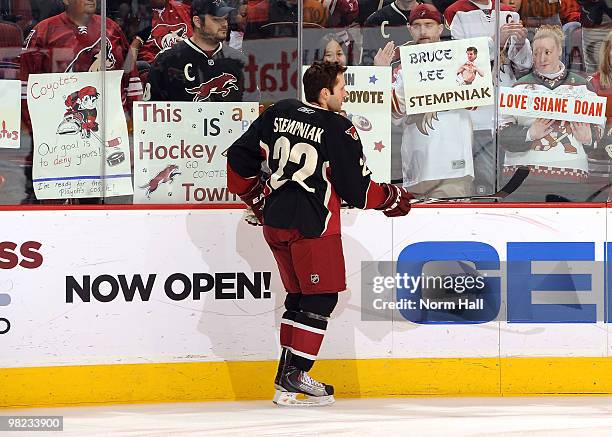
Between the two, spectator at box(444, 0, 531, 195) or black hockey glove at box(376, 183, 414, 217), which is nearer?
black hockey glove at box(376, 183, 414, 217)

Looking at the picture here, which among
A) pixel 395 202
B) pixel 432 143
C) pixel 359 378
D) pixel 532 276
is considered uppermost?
pixel 432 143

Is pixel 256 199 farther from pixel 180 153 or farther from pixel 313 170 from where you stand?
pixel 180 153

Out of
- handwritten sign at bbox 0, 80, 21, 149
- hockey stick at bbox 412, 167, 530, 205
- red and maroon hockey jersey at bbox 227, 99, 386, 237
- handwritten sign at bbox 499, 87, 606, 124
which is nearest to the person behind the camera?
red and maroon hockey jersey at bbox 227, 99, 386, 237

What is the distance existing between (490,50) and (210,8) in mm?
1263

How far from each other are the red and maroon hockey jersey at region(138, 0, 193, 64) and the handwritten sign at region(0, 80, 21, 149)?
552 mm

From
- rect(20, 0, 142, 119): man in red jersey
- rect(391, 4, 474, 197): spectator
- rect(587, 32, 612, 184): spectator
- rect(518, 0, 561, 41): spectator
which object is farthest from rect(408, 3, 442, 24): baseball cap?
rect(20, 0, 142, 119): man in red jersey

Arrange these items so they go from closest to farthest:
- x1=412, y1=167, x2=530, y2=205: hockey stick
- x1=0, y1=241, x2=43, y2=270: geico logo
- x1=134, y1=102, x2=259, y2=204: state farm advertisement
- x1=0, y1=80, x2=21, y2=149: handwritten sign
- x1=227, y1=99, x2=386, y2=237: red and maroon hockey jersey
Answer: x1=227, y1=99, x2=386, y2=237: red and maroon hockey jersey, x1=0, y1=241, x2=43, y2=270: geico logo, x1=0, y1=80, x2=21, y2=149: handwritten sign, x1=134, y1=102, x2=259, y2=204: state farm advertisement, x1=412, y1=167, x2=530, y2=205: hockey stick

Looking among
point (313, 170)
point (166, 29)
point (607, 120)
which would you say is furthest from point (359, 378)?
point (166, 29)

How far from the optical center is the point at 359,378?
17.7ft

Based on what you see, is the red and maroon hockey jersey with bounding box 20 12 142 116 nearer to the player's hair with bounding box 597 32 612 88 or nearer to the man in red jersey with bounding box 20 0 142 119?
the man in red jersey with bounding box 20 0 142 119

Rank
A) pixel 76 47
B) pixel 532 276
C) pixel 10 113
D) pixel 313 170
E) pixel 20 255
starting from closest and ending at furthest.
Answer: pixel 313 170, pixel 20 255, pixel 10 113, pixel 76 47, pixel 532 276

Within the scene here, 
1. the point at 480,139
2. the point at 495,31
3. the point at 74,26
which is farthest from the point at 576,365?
the point at 74,26

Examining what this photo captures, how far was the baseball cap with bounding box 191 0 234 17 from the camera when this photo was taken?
18.0ft

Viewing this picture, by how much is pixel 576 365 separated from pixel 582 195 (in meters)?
0.76
